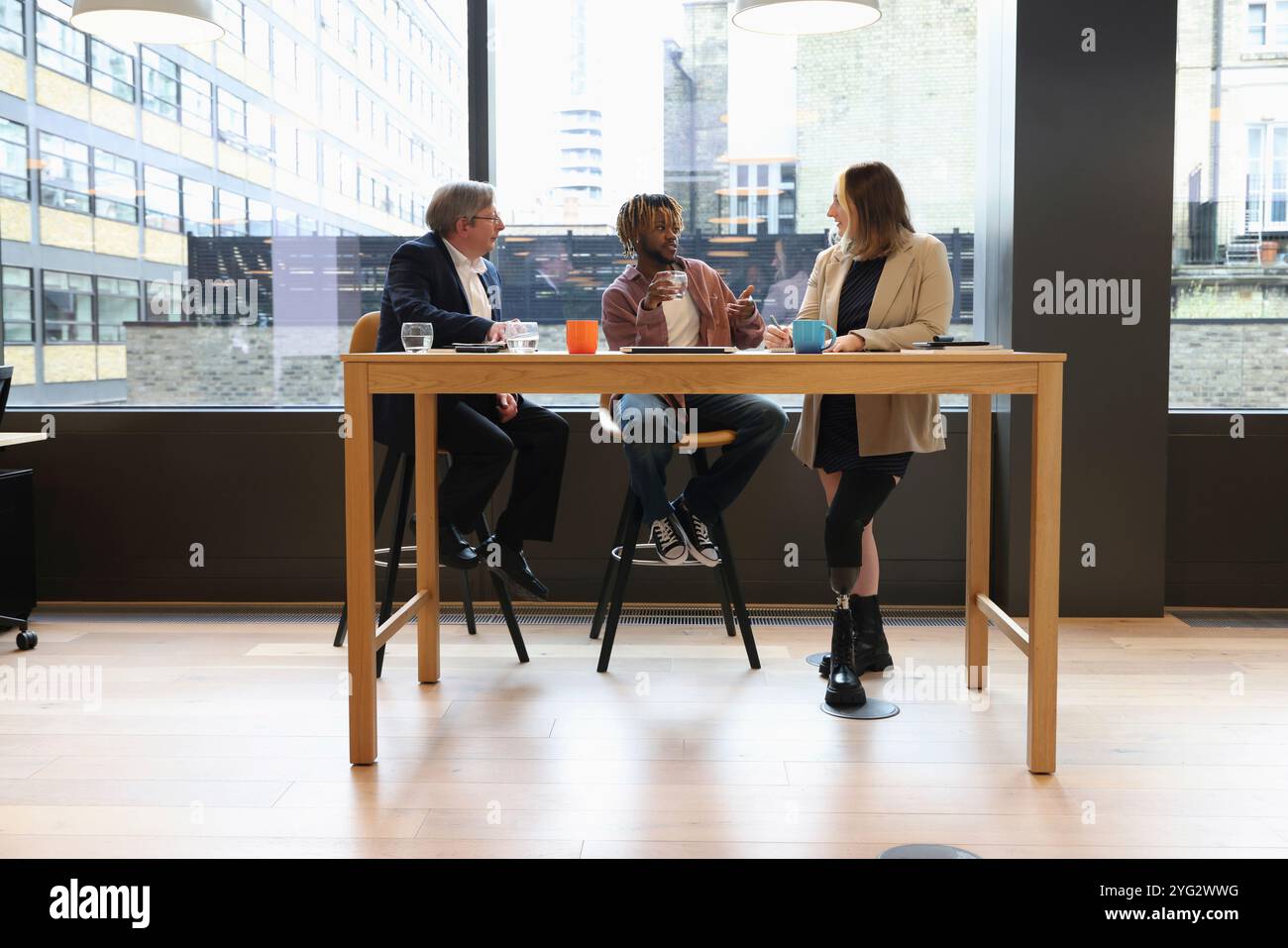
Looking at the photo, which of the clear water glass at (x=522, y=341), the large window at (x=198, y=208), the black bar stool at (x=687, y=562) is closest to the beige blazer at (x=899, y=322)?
the black bar stool at (x=687, y=562)

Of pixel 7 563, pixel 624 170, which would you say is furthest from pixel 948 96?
pixel 7 563

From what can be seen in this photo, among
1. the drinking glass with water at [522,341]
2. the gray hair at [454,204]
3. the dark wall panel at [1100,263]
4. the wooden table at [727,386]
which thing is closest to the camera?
the wooden table at [727,386]

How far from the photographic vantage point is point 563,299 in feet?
12.9

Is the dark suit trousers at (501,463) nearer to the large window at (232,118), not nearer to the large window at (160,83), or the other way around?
the large window at (232,118)

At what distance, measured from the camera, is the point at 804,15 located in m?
2.91

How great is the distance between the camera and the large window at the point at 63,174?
12.4ft

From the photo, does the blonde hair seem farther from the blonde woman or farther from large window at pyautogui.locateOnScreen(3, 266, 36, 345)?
large window at pyautogui.locateOnScreen(3, 266, 36, 345)

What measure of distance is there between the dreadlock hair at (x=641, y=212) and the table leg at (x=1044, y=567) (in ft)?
4.44

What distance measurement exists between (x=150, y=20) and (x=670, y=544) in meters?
2.09

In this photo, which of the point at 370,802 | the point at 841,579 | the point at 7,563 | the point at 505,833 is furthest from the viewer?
the point at 7,563

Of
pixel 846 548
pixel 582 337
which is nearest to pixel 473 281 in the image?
pixel 582 337

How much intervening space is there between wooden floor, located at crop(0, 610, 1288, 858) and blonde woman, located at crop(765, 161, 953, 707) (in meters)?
0.32

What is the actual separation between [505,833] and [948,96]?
2971mm
